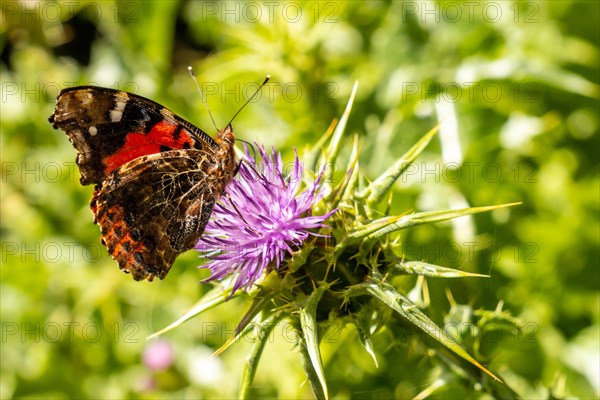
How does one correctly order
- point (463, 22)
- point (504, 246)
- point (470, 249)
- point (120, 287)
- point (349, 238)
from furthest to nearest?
point (120, 287) < point (463, 22) < point (504, 246) < point (470, 249) < point (349, 238)

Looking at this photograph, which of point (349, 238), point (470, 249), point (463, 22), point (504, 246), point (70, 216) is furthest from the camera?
point (70, 216)

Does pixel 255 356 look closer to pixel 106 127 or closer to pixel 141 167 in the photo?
pixel 141 167

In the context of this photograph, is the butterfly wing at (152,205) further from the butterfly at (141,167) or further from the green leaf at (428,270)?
the green leaf at (428,270)

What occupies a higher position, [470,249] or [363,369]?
[470,249]

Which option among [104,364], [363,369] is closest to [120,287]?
[104,364]

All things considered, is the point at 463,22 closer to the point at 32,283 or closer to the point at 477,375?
the point at 477,375

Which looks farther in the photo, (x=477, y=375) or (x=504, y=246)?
(x=504, y=246)

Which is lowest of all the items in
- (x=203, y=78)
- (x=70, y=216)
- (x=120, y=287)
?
(x=120, y=287)

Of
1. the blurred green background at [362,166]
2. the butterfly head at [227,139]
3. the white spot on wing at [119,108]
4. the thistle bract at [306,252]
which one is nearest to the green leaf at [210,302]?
the thistle bract at [306,252]
